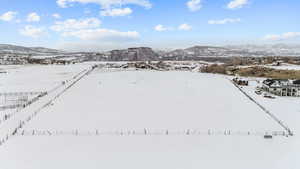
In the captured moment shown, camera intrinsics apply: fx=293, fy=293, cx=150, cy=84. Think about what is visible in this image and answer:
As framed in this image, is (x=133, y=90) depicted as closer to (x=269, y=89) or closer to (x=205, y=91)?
(x=205, y=91)

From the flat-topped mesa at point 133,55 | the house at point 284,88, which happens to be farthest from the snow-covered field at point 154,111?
the flat-topped mesa at point 133,55

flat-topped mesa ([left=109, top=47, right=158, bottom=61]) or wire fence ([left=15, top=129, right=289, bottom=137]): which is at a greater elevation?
flat-topped mesa ([left=109, top=47, right=158, bottom=61])

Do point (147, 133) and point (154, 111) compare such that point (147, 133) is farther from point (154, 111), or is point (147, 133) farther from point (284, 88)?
point (284, 88)

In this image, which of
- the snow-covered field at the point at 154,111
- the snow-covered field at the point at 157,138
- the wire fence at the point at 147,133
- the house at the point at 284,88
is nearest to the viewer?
the snow-covered field at the point at 157,138

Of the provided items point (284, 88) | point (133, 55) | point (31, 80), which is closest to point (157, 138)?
point (284, 88)

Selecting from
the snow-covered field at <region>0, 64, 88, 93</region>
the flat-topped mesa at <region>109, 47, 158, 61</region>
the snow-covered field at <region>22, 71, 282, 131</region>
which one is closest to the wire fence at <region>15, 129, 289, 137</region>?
the snow-covered field at <region>22, 71, 282, 131</region>

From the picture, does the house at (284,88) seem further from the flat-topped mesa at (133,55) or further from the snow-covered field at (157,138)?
the flat-topped mesa at (133,55)

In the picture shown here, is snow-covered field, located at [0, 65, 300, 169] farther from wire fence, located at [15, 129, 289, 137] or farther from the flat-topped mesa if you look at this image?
the flat-topped mesa

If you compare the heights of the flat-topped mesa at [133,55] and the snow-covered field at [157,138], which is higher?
the flat-topped mesa at [133,55]

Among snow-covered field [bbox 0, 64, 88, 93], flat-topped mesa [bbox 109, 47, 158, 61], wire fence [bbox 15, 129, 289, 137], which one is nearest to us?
wire fence [bbox 15, 129, 289, 137]
